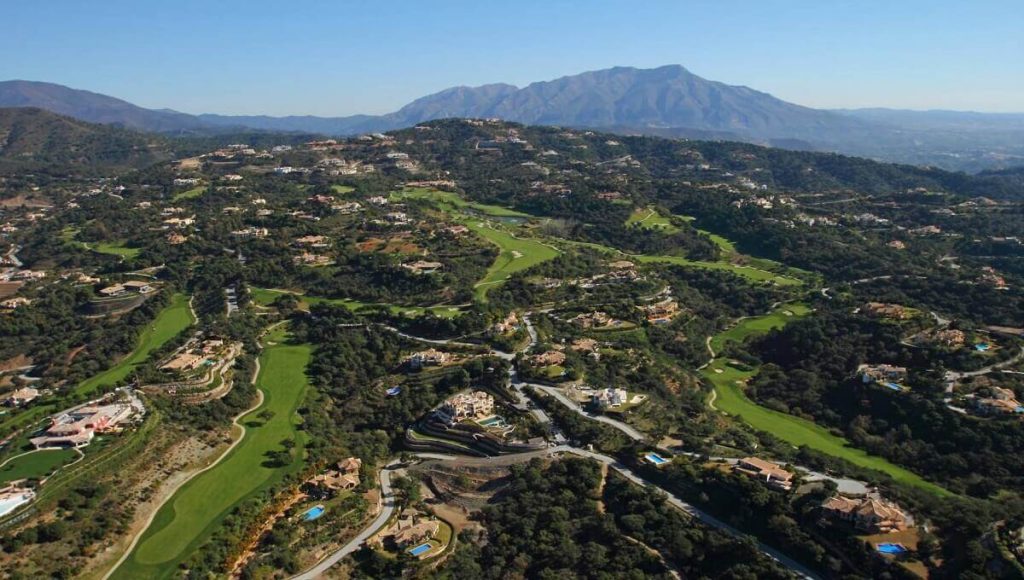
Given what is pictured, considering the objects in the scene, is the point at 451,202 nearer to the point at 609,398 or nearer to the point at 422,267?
the point at 422,267

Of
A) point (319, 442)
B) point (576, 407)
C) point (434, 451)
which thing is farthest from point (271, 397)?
point (576, 407)

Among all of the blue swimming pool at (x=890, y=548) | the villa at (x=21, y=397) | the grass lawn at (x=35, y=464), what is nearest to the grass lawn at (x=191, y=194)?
the villa at (x=21, y=397)

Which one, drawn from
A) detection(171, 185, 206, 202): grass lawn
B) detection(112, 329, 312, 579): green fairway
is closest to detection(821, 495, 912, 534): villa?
detection(112, 329, 312, 579): green fairway

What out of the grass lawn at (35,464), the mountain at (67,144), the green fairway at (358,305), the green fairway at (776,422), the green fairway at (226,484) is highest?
the mountain at (67,144)

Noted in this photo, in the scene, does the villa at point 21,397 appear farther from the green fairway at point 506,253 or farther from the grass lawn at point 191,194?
the grass lawn at point 191,194

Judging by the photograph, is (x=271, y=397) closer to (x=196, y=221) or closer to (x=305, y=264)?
(x=305, y=264)
